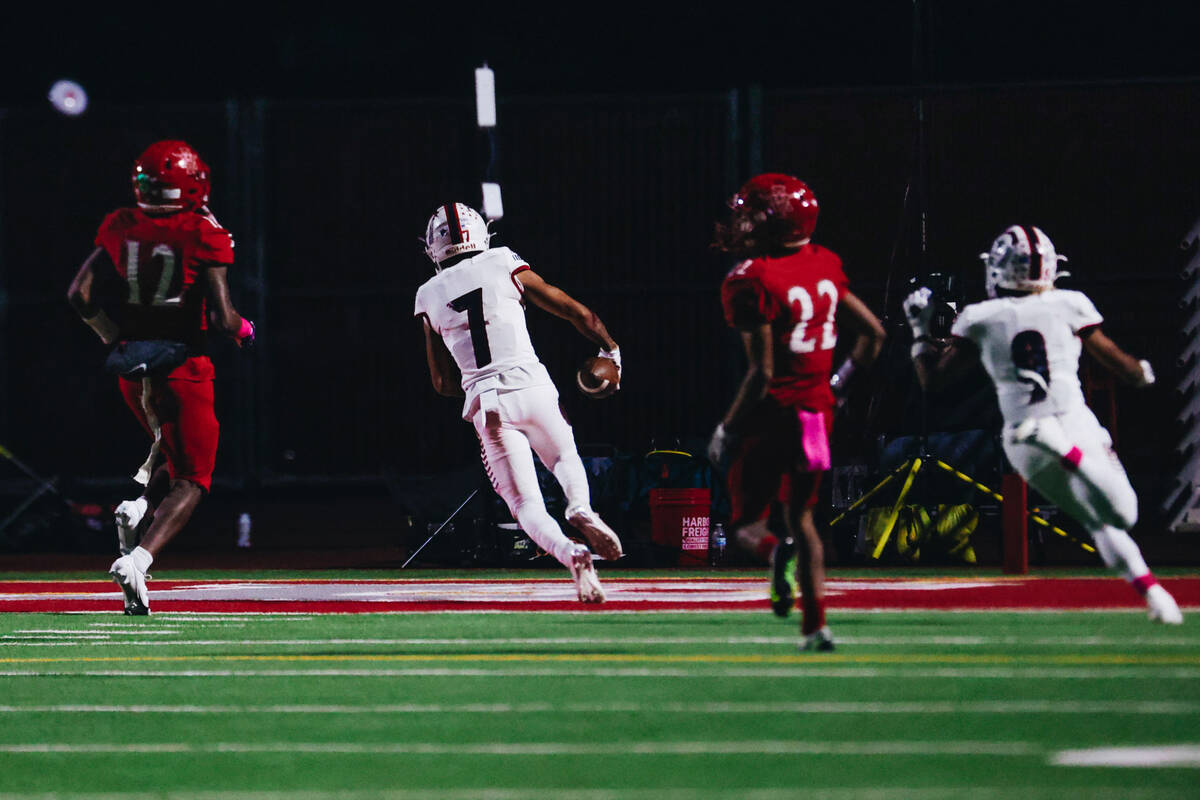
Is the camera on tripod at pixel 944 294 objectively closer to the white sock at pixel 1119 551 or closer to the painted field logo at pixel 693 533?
the painted field logo at pixel 693 533

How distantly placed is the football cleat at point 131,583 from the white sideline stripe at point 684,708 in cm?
292

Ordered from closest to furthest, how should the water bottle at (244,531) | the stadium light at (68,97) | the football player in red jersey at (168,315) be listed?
the football player in red jersey at (168,315), the water bottle at (244,531), the stadium light at (68,97)

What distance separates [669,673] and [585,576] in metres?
2.06

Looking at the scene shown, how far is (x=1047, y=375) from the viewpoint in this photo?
25.4ft

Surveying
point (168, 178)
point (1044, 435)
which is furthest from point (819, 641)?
point (168, 178)

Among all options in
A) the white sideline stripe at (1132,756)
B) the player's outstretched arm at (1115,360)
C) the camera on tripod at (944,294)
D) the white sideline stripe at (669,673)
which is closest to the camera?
the white sideline stripe at (1132,756)

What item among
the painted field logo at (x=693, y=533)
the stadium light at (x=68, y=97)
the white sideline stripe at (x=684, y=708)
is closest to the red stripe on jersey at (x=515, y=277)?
the white sideline stripe at (x=684, y=708)

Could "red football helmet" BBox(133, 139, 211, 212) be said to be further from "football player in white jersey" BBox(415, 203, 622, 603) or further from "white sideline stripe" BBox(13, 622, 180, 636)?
"white sideline stripe" BBox(13, 622, 180, 636)

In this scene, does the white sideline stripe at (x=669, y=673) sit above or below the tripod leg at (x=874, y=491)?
above

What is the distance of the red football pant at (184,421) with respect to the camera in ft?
30.0

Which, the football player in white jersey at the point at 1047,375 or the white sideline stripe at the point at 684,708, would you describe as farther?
the football player in white jersey at the point at 1047,375

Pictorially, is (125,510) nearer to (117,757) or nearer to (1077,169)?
(117,757)

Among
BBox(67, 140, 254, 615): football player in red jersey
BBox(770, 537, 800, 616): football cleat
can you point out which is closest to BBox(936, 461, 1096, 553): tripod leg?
BBox(770, 537, 800, 616): football cleat

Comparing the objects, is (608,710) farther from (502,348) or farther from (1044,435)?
(502,348)
